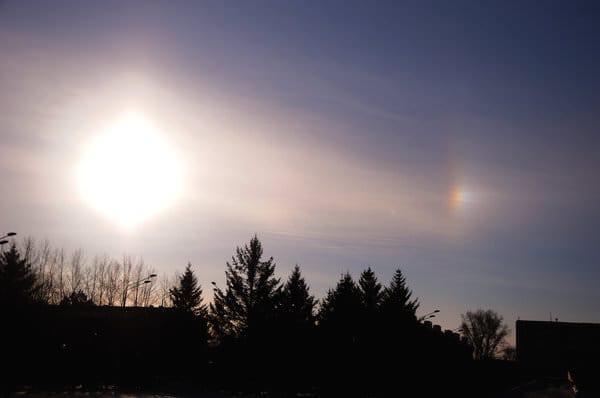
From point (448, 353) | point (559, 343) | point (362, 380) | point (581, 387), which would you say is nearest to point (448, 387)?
point (448, 353)

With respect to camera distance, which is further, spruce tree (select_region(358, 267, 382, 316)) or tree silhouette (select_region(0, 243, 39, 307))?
spruce tree (select_region(358, 267, 382, 316))

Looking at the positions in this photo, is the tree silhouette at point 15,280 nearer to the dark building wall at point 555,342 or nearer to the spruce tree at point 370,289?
the spruce tree at point 370,289

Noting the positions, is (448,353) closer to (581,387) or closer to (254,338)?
(581,387)

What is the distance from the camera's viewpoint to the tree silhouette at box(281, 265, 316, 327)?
56.3m

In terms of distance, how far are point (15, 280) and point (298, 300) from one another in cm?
2680

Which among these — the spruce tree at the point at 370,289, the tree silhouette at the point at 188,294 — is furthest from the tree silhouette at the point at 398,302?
the tree silhouette at the point at 188,294

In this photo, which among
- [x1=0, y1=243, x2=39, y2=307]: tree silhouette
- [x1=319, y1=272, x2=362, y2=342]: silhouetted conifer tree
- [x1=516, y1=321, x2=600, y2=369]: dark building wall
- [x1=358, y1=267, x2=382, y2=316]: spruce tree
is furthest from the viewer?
[x1=516, y1=321, x2=600, y2=369]: dark building wall

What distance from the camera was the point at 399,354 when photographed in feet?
174

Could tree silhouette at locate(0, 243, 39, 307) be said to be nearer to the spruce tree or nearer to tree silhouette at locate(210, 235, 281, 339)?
tree silhouette at locate(210, 235, 281, 339)

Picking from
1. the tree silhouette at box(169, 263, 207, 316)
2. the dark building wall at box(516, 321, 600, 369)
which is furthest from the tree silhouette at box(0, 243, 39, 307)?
the dark building wall at box(516, 321, 600, 369)

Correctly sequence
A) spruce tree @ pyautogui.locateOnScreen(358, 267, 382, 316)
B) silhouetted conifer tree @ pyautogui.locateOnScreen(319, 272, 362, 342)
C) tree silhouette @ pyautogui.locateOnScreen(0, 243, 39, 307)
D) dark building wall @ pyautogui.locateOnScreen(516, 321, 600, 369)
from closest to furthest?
tree silhouette @ pyautogui.locateOnScreen(0, 243, 39, 307) < silhouetted conifer tree @ pyautogui.locateOnScreen(319, 272, 362, 342) < spruce tree @ pyautogui.locateOnScreen(358, 267, 382, 316) < dark building wall @ pyautogui.locateOnScreen(516, 321, 600, 369)

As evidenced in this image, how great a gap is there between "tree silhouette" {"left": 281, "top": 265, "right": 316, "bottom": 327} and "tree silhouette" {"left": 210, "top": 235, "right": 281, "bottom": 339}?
1.17 m

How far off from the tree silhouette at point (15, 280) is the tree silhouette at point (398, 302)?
109ft

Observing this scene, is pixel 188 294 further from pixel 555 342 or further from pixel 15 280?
pixel 555 342
